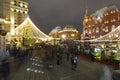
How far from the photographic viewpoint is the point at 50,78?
15258 millimetres

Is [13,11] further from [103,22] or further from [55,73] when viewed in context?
[55,73]

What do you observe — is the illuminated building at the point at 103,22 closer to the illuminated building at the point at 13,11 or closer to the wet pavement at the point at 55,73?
the illuminated building at the point at 13,11

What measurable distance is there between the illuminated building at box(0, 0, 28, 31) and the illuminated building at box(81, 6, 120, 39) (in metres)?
26.9

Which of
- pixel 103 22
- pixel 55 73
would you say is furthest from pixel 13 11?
pixel 55 73

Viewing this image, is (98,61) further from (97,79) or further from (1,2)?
(1,2)

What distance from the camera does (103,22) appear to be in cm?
→ 8381

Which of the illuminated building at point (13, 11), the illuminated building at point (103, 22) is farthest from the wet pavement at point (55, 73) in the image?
the illuminated building at point (13, 11)

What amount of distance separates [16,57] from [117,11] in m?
56.3

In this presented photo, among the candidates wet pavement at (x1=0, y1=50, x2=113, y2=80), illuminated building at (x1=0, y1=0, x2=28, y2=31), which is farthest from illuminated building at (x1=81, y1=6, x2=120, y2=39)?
wet pavement at (x1=0, y1=50, x2=113, y2=80)

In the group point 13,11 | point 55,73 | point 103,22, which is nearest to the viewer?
point 55,73

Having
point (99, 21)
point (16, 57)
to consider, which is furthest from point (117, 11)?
point (16, 57)

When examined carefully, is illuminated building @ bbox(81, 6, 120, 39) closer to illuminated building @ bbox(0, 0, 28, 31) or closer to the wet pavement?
illuminated building @ bbox(0, 0, 28, 31)

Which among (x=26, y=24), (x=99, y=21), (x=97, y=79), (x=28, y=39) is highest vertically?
(x=99, y=21)

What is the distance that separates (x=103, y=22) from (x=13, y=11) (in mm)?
36971
